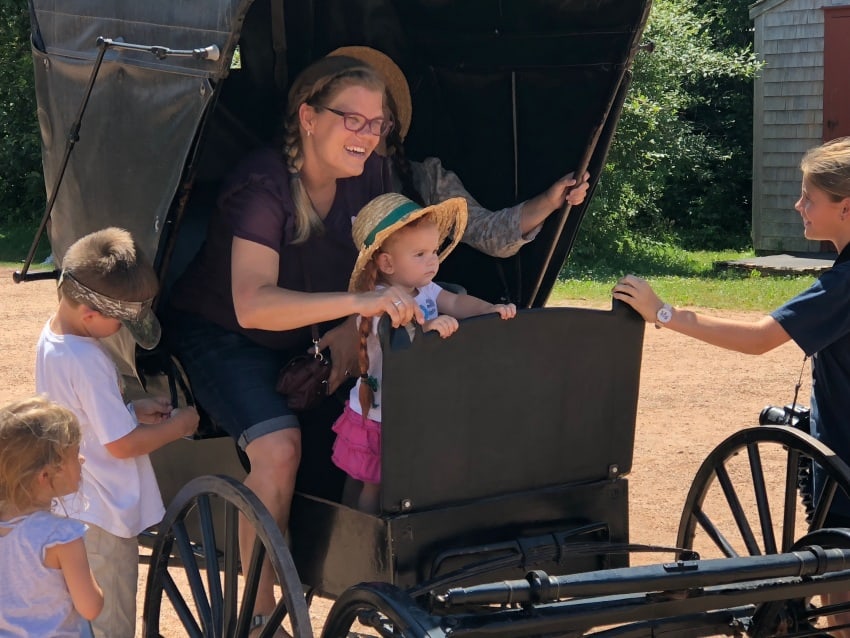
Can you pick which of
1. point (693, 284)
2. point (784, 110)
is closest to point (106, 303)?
point (693, 284)

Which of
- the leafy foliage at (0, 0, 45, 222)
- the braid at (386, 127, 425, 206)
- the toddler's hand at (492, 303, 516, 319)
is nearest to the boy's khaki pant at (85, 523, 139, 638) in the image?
the toddler's hand at (492, 303, 516, 319)

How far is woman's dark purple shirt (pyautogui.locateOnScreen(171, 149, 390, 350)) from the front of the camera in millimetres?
3426

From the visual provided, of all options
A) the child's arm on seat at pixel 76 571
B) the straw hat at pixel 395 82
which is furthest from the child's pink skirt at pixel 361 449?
the straw hat at pixel 395 82

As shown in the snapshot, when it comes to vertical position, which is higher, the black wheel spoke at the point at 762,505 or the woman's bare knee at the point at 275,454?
the woman's bare knee at the point at 275,454

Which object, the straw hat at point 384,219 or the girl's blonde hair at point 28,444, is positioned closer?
the girl's blonde hair at point 28,444

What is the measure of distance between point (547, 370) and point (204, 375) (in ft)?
3.25

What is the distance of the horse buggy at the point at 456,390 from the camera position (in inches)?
111

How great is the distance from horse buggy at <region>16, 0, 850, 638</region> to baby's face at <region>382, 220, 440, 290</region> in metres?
0.30

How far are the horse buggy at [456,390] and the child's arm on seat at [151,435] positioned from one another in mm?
153

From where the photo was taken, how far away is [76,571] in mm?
2906

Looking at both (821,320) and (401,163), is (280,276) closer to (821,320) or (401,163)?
(401,163)

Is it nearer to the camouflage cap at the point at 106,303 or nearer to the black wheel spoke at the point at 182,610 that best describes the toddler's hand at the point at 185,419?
the camouflage cap at the point at 106,303

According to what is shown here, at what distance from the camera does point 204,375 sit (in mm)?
3541

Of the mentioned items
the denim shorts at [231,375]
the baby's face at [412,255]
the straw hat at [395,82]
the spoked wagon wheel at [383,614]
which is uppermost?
the straw hat at [395,82]
